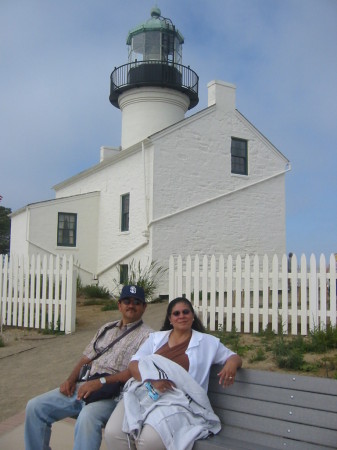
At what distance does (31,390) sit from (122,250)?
10.1m

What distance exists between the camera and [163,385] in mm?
3625

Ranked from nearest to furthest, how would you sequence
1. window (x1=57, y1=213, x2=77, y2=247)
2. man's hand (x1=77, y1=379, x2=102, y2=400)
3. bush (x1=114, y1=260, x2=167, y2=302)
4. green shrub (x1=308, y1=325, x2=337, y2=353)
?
1. man's hand (x1=77, y1=379, x2=102, y2=400)
2. green shrub (x1=308, y1=325, x2=337, y2=353)
3. bush (x1=114, y1=260, x2=167, y2=302)
4. window (x1=57, y1=213, x2=77, y2=247)

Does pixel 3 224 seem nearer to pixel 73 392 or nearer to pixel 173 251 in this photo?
pixel 173 251

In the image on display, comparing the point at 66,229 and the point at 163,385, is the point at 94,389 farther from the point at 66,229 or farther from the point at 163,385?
the point at 66,229

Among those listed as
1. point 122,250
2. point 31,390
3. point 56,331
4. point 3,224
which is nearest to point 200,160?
point 122,250

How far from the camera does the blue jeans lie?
372cm

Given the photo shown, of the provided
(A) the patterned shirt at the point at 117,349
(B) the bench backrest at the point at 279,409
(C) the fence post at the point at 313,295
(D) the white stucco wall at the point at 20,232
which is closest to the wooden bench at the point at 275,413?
(B) the bench backrest at the point at 279,409

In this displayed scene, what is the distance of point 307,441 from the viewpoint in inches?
131

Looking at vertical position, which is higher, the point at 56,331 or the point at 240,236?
the point at 240,236

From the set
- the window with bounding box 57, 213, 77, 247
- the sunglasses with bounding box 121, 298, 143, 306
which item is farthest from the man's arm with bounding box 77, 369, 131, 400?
the window with bounding box 57, 213, 77, 247

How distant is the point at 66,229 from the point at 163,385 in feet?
48.9

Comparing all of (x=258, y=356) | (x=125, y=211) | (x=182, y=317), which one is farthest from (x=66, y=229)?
(x=182, y=317)

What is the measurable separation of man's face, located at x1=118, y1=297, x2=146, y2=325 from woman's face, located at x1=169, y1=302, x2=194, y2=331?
21.4 inches

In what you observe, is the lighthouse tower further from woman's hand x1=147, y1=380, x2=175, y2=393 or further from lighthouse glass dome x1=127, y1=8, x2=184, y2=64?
woman's hand x1=147, y1=380, x2=175, y2=393
